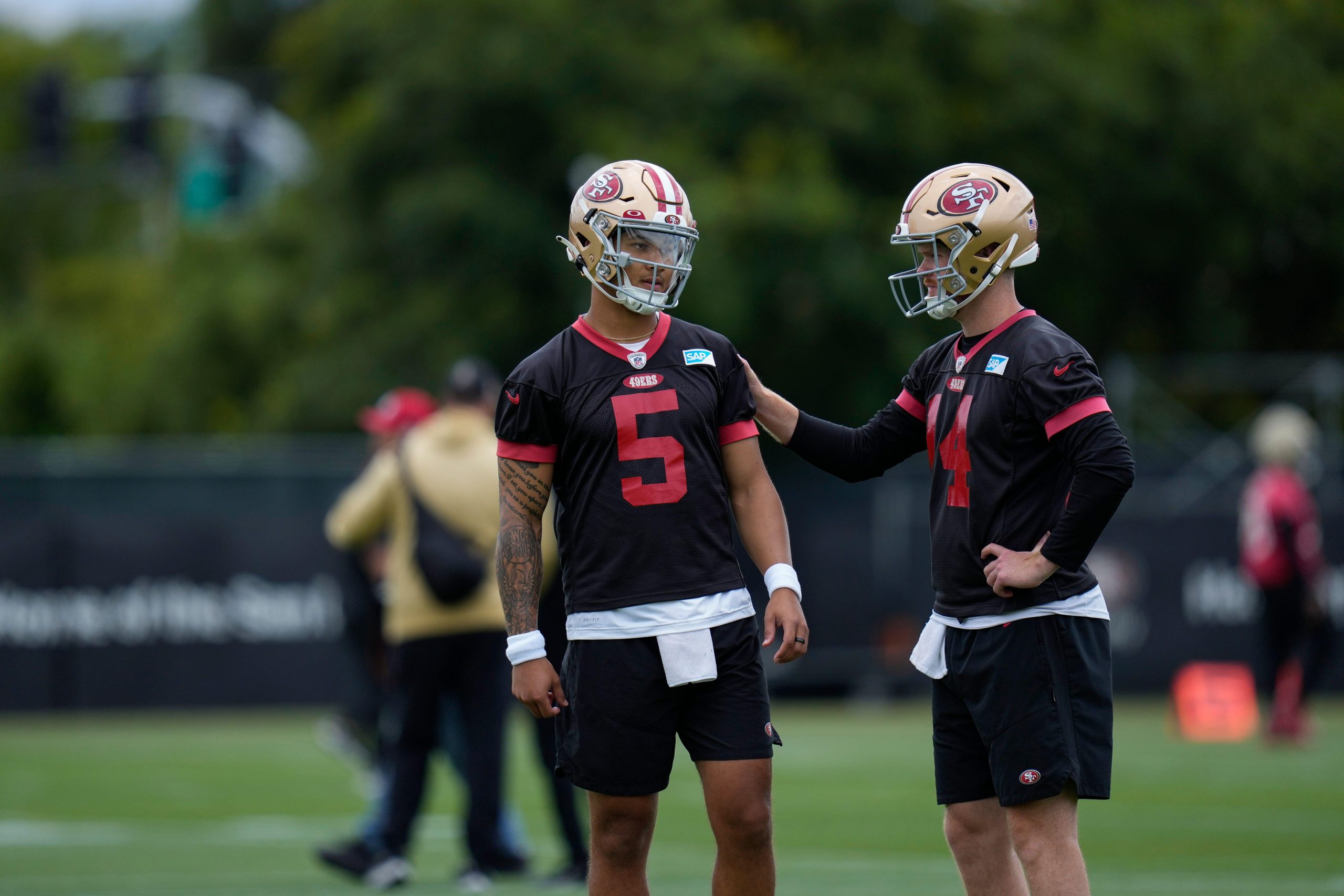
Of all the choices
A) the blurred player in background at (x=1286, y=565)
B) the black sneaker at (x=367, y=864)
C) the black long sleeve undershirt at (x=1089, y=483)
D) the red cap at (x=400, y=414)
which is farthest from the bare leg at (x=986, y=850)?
the blurred player in background at (x=1286, y=565)

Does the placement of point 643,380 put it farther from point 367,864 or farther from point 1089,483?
point 367,864

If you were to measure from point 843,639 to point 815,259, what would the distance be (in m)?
6.23

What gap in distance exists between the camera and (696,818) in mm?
11469

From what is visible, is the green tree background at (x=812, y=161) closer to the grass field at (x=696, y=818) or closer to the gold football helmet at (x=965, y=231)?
the grass field at (x=696, y=818)

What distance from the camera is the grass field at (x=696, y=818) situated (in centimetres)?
899

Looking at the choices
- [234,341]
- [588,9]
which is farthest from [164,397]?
[588,9]

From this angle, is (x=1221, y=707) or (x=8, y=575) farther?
(x=8, y=575)

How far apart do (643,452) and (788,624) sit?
0.67 meters

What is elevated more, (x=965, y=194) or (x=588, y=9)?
(x=588, y=9)

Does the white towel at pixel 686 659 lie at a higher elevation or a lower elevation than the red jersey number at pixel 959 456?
lower

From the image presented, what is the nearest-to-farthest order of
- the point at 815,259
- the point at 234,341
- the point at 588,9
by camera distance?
the point at 815,259, the point at 588,9, the point at 234,341

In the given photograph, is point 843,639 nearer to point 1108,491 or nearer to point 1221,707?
point 1221,707

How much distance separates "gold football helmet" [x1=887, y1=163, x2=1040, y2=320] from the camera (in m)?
5.65

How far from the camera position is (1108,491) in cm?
532
